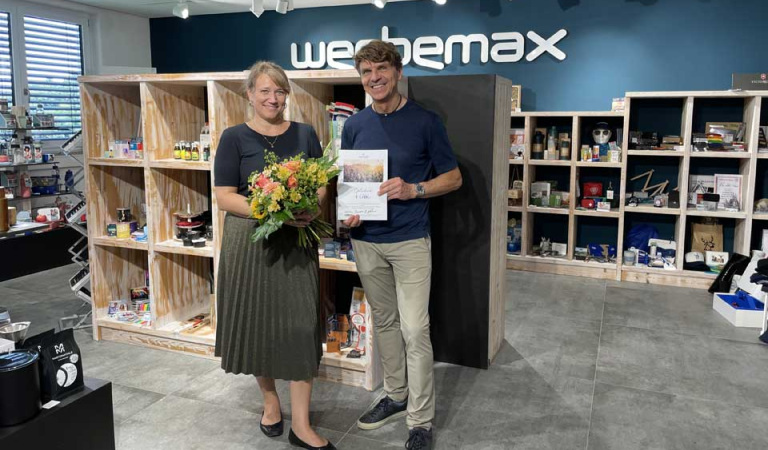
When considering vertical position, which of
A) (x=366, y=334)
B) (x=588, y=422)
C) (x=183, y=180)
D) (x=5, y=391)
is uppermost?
(x=183, y=180)

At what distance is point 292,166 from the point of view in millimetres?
2314

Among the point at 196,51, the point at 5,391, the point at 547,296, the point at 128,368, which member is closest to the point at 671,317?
the point at 547,296

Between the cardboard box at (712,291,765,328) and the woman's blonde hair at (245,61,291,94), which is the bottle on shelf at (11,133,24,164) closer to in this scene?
the woman's blonde hair at (245,61,291,94)

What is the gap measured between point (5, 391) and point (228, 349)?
3.25 ft

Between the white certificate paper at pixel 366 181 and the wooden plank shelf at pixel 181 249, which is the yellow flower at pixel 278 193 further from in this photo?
the wooden plank shelf at pixel 181 249

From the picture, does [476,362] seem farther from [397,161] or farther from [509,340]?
[397,161]

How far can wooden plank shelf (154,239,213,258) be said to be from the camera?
3621mm

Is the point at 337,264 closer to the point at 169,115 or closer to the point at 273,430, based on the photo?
the point at 273,430

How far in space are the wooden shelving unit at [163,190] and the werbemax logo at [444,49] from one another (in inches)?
119

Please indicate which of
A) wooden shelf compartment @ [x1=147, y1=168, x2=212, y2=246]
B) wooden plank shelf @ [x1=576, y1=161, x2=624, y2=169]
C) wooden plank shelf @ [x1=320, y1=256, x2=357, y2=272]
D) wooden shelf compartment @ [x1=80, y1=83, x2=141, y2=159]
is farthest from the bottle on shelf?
wooden plank shelf @ [x1=576, y1=161, x2=624, y2=169]

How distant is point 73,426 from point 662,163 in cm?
564

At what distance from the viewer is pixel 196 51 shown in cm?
838

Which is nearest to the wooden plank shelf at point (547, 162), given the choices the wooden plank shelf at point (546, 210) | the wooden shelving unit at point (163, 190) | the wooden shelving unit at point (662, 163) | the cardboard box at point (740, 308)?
the wooden shelving unit at point (662, 163)

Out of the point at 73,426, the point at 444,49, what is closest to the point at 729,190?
the point at 444,49
